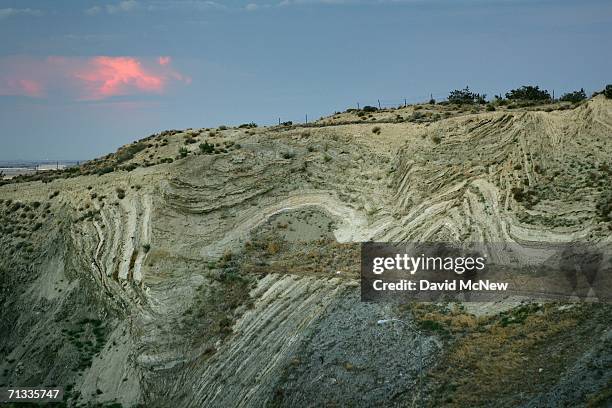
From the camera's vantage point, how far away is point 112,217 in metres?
35.3

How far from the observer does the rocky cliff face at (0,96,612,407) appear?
23.7 metres

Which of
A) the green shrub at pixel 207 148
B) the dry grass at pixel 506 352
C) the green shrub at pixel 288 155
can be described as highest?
the green shrub at pixel 207 148

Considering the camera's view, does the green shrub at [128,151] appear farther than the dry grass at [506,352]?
Yes

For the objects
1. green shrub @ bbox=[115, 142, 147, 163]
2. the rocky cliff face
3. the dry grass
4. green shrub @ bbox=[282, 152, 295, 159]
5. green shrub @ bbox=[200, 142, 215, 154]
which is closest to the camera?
the dry grass

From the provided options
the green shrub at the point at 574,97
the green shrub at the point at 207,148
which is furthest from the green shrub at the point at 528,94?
the green shrub at the point at 207,148

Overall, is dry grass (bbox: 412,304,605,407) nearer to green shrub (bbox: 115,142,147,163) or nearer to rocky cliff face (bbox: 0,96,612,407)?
rocky cliff face (bbox: 0,96,612,407)

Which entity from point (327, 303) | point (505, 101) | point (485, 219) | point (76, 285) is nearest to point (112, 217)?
point (76, 285)

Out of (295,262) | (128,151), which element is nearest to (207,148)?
(128,151)

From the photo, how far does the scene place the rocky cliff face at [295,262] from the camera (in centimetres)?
2373

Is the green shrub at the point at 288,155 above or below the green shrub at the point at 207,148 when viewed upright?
below

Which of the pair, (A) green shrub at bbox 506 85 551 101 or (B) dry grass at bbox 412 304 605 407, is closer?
(B) dry grass at bbox 412 304 605 407

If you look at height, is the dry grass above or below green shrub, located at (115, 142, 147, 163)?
below

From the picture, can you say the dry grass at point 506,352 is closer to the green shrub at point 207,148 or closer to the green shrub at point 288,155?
the green shrub at point 288,155

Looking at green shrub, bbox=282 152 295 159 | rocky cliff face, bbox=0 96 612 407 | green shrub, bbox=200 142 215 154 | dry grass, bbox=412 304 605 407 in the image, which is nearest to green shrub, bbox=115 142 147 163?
rocky cliff face, bbox=0 96 612 407
